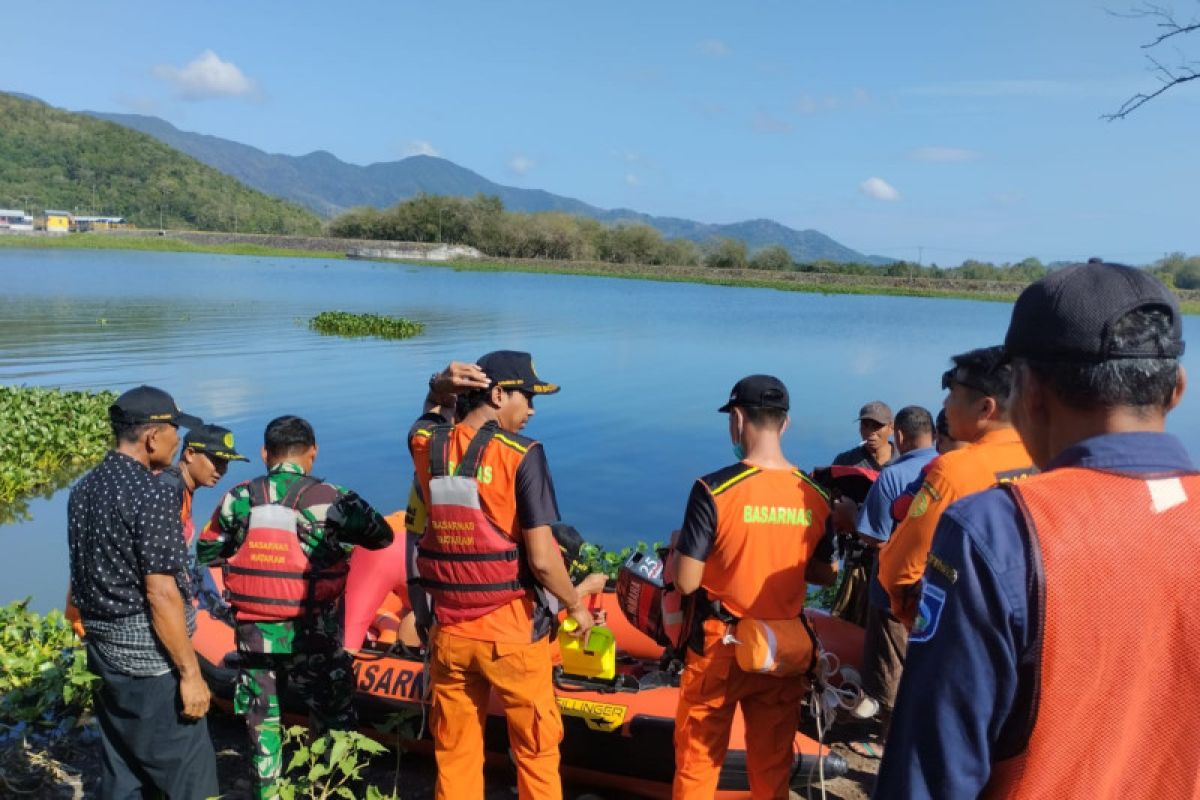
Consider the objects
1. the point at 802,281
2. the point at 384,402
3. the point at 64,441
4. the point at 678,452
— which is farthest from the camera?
the point at 802,281

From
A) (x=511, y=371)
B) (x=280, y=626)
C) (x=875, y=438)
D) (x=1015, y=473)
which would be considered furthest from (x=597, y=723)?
(x=875, y=438)

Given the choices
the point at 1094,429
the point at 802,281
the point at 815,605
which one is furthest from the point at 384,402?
the point at 802,281

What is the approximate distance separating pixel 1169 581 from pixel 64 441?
1298 cm

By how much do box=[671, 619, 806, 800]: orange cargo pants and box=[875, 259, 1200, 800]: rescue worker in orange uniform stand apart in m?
1.88

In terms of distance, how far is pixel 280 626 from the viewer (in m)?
3.50

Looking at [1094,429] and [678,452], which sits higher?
[1094,429]

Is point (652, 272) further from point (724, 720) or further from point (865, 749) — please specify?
point (724, 720)

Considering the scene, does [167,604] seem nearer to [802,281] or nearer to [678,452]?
[678,452]

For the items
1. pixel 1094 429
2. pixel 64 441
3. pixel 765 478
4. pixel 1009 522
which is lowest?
pixel 64 441

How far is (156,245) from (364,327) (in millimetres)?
65583

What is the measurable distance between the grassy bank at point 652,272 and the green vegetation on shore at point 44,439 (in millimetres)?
55836

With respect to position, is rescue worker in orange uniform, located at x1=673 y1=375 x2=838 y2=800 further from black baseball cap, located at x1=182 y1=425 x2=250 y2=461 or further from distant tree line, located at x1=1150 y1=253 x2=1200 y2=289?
distant tree line, located at x1=1150 y1=253 x2=1200 y2=289

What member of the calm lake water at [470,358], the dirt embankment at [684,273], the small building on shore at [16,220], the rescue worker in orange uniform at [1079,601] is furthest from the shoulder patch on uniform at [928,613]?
the small building on shore at [16,220]

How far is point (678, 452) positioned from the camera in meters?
13.0
